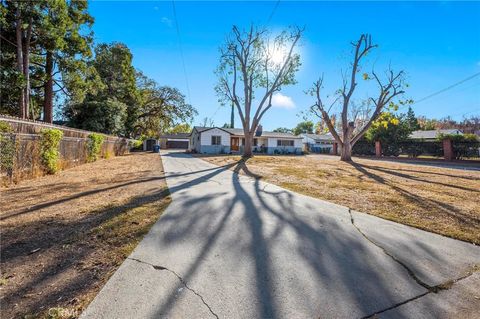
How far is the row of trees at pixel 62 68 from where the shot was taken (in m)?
12.9

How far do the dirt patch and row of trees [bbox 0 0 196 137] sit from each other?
39.9ft

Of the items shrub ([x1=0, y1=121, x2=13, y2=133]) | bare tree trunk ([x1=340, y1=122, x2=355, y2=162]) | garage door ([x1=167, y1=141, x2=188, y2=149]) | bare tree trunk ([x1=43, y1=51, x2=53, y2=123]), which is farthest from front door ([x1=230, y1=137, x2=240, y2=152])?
shrub ([x1=0, y1=121, x2=13, y2=133])

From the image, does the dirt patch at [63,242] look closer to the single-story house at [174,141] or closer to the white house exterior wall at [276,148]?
the white house exterior wall at [276,148]

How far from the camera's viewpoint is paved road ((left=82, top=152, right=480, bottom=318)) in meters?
1.91

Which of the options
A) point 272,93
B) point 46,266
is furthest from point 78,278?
point 272,93

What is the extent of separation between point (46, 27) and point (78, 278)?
670 inches

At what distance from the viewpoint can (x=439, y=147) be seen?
21359mm

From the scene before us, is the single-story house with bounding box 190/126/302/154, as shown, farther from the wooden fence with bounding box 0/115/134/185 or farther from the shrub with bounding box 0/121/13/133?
the shrub with bounding box 0/121/13/133

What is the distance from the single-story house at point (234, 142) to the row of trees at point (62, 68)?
8693mm

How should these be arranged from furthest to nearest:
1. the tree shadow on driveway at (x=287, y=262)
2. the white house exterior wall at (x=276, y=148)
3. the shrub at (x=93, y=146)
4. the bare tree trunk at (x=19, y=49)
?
the white house exterior wall at (x=276, y=148) < the shrub at (x=93, y=146) < the bare tree trunk at (x=19, y=49) < the tree shadow on driveway at (x=287, y=262)

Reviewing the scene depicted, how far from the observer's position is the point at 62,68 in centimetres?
1648

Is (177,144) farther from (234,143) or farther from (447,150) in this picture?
(447,150)

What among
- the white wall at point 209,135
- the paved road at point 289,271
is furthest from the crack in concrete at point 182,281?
the white wall at point 209,135

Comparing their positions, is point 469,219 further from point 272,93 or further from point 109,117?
point 109,117
